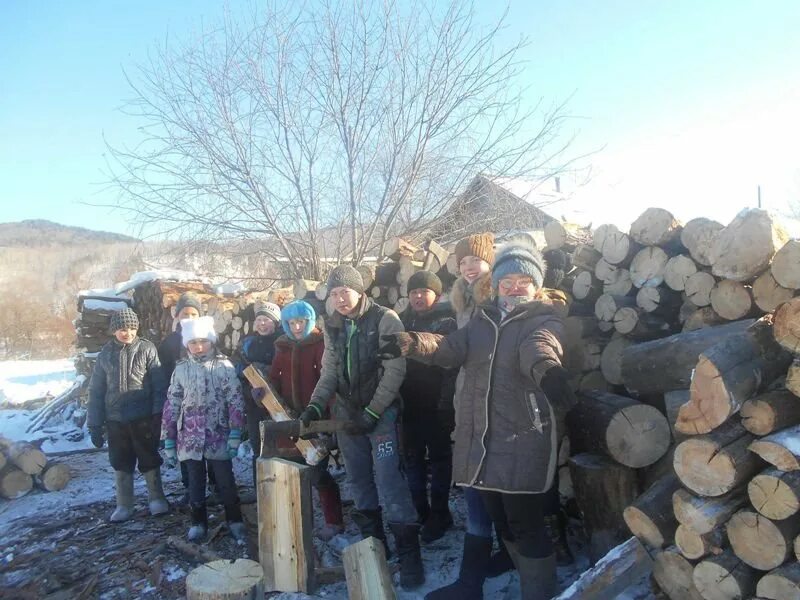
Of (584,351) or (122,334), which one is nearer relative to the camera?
(584,351)

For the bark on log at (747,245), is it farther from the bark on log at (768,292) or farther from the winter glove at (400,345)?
the winter glove at (400,345)

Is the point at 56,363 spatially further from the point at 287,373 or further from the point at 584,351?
the point at 584,351

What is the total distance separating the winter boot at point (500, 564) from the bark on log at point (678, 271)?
6.42ft

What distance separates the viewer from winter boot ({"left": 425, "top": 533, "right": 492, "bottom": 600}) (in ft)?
10.1

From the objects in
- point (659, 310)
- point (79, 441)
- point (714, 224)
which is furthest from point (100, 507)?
point (714, 224)

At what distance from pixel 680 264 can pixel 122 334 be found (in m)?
4.53

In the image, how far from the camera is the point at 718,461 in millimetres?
2285

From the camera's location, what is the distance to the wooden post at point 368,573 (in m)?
2.92

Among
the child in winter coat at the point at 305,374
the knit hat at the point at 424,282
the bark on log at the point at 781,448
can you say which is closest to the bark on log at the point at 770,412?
the bark on log at the point at 781,448

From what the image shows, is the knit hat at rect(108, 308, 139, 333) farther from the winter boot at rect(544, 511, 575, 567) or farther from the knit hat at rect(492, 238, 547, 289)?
the winter boot at rect(544, 511, 575, 567)

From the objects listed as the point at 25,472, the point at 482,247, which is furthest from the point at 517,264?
the point at 25,472

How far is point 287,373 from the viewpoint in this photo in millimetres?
4430

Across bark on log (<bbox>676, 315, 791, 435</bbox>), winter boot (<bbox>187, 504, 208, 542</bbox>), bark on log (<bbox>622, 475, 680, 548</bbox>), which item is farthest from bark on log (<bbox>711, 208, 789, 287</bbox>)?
winter boot (<bbox>187, 504, 208, 542</bbox>)

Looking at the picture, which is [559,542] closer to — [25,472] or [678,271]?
[678,271]
